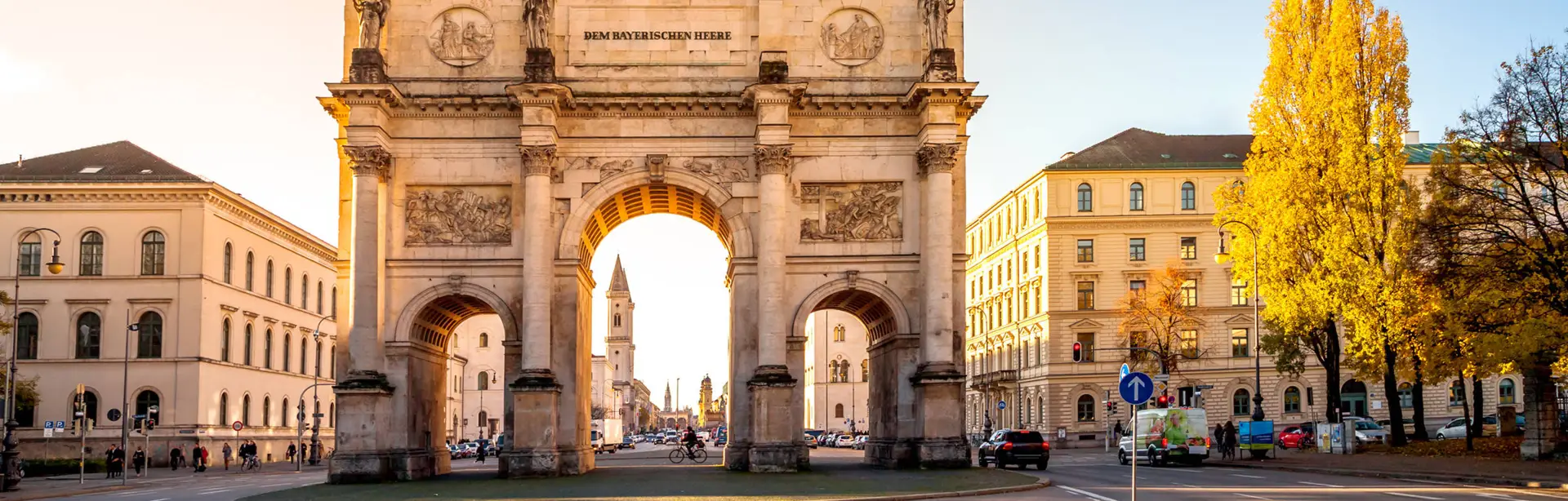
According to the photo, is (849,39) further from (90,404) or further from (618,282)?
(618,282)

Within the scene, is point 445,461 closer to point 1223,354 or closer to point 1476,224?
point 1476,224

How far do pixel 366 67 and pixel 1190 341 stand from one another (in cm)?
5393

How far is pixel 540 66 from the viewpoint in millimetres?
39031

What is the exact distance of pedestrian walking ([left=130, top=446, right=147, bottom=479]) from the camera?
182 feet

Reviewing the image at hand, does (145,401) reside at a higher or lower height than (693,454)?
higher

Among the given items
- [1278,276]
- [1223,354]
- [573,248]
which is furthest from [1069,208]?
[573,248]

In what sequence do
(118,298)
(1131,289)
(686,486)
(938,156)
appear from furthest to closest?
1. (1131,289)
2. (118,298)
3. (938,156)
4. (686,486)

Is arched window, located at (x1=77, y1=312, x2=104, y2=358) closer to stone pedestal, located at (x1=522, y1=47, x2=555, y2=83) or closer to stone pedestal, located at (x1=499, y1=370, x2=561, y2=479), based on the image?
stone pedestal, located at (x1=499, y1=370, x2=561, y2=479)

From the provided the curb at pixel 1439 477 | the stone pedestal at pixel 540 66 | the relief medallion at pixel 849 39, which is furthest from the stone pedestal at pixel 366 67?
the curb at pixel 1439 477

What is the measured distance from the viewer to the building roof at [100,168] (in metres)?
64.4

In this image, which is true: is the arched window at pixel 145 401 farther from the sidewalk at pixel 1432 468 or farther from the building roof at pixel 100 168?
the sidewalk at pixel 1432 468

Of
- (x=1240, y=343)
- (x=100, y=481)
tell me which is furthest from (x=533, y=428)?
(x=1240, y=343)

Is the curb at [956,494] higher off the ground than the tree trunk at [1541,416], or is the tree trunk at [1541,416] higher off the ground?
the tree trunk at [1541,416]

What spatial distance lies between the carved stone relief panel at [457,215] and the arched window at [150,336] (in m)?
29.4
